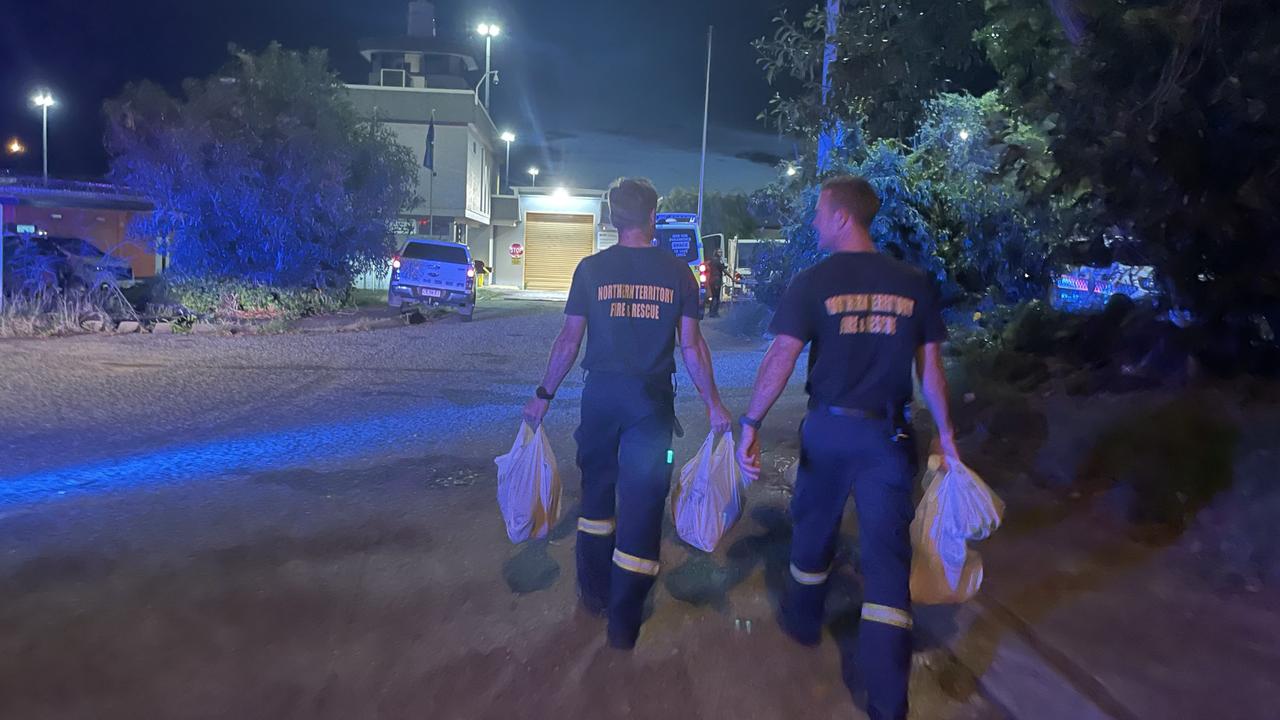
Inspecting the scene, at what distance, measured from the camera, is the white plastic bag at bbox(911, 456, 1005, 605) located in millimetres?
3852

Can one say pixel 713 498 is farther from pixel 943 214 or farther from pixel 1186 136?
pixel 943 214

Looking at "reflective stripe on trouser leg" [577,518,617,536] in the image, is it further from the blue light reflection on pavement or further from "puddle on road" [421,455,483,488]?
the blue light reflection on pavement

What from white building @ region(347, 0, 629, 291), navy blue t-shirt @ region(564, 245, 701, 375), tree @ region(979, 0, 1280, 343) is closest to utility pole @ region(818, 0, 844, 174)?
tree @ region(979, 0, 1280, 343)

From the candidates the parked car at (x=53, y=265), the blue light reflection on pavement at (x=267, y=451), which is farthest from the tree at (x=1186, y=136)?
the parked car at (x=53, y=265)

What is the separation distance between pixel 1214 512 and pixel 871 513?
2.74 metres

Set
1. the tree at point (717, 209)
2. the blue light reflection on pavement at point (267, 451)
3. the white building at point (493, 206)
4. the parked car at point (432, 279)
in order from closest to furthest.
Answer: the blue light reflection on pavement at point (267, 451)
the parked car at point (432, 279)
the white building at point (493, 206)
the tree at point (717, 209)

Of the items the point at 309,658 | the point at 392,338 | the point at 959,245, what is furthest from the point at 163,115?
the point at 309,658

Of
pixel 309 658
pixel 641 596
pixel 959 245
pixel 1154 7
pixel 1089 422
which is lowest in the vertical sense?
pixel 309 658

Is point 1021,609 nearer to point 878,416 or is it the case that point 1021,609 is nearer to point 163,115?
point 878,416

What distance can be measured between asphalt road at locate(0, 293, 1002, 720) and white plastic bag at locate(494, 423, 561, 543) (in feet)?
1.69

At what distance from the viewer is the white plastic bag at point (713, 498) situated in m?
4.41

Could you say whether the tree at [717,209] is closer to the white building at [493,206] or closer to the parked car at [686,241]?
the white building at [493,206]

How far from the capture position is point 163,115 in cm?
2023

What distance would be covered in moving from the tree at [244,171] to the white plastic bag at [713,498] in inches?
723
